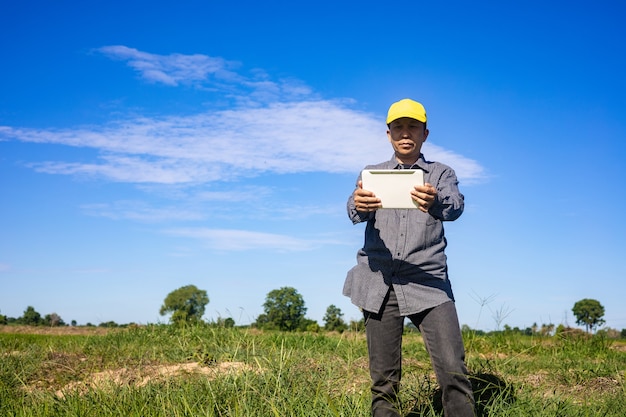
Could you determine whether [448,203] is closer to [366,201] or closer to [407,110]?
[366,201]

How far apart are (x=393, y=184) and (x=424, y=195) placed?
18 centimetres

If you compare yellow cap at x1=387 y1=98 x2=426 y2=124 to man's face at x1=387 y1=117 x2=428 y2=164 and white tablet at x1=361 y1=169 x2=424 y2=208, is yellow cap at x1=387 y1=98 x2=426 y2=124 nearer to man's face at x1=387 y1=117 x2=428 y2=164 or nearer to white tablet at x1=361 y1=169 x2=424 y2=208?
man's face at x1=387 y1=117 x2=428 y2=164

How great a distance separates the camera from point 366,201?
3.39m

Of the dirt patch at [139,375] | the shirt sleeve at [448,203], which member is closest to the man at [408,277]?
the shirt sleeve at [448,203]

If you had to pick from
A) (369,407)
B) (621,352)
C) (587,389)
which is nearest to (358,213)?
(369,407)

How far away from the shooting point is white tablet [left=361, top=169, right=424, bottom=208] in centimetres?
332

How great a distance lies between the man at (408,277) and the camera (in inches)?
135

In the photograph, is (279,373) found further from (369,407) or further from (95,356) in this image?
(95,356)

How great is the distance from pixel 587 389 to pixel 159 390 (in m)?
4.17

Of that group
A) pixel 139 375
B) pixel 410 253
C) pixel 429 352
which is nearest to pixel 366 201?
pixel 410 253

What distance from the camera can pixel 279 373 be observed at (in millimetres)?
4281

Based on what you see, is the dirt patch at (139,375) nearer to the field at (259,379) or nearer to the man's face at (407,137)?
the field at (259,379)

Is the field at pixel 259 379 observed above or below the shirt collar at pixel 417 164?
below

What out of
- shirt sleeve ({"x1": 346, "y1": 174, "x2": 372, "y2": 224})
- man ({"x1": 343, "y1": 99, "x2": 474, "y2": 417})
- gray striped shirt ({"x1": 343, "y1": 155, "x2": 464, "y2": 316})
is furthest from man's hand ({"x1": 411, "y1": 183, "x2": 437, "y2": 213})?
shirt sleeve ({"x1": 346, "y1": 174, "x2": 372, "y2": 224})
